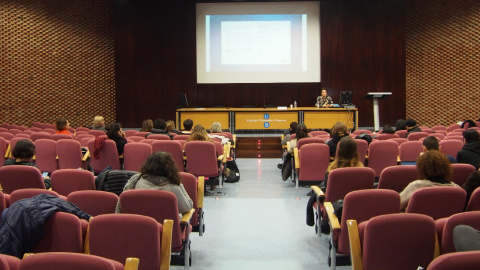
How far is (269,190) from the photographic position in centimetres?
734

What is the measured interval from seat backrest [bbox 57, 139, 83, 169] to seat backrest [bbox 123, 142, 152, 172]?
0.81m

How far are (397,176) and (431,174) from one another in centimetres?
63

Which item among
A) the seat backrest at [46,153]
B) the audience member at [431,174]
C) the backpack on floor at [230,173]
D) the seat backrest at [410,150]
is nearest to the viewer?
the audience member at [431,174]

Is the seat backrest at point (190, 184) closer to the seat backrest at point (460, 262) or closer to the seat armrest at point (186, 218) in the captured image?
the seat armrest at point (186, 218)

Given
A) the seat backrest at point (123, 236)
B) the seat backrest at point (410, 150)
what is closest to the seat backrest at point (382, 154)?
the seat backrest at point (410, 150)

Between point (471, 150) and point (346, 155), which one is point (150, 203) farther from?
point (471, 150)

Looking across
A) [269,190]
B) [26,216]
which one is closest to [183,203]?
[26,216]

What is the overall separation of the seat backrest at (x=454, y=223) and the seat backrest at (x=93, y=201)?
2.13m

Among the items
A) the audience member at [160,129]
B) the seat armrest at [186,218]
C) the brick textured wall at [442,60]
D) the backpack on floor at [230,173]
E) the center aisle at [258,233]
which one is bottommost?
the center aisle at [258,233]

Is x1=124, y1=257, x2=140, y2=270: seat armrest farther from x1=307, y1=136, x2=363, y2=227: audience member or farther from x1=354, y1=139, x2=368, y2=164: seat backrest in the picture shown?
x1=354, y1=139, x2=368, y2=164: seat backrest

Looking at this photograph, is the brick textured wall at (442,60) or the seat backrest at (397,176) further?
the brick textured wall at (442,60)

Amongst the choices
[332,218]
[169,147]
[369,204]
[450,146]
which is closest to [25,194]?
[332,218]

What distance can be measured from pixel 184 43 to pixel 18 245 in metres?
13.0

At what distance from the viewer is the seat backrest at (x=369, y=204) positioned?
327 centimetres
